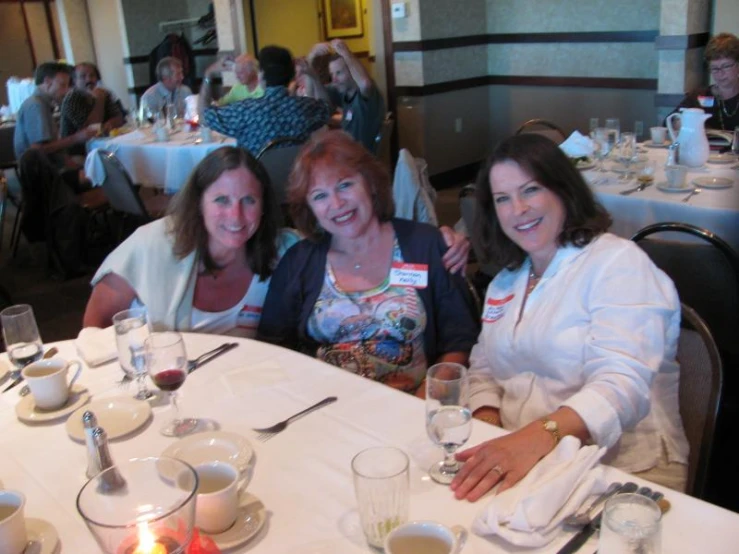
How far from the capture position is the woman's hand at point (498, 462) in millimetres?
1169

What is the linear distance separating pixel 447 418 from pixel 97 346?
3.45 feet

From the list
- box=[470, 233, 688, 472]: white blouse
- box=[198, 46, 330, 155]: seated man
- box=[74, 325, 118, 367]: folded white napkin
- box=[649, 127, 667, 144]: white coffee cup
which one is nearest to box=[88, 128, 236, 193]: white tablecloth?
box=[198, 46, 330, 155]: seated man

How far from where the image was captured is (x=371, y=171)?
208cm

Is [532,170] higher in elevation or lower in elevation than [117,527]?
higher

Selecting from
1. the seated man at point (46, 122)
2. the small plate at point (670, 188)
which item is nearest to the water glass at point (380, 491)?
the small plate at point (670, 188)

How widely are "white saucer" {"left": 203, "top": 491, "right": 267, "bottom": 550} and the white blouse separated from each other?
2.05 ft

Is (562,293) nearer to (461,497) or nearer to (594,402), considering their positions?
(594,402)

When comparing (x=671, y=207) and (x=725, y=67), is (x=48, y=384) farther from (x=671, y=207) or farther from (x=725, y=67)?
(x=725, y=67)

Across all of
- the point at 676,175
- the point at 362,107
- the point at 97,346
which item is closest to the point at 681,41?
the point at 362,107

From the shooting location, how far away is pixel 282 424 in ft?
4.74

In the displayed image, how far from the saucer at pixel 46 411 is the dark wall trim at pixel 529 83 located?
5.29m

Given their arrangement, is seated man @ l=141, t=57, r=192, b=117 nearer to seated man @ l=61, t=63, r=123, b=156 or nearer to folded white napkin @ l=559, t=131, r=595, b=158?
seated man @ l=61, t=63, r=123, b=156

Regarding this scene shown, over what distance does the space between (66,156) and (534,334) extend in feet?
17.2

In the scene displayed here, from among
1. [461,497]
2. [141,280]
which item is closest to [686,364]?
[461,497]
